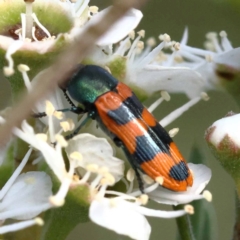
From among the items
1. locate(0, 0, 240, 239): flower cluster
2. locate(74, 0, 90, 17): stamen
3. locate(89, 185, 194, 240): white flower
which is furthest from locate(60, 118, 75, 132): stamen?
locate(74, 0, 90, 17): stamen

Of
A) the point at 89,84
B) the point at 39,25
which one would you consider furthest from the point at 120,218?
the point at 39,25

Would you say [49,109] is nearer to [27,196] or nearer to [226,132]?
[27,196]

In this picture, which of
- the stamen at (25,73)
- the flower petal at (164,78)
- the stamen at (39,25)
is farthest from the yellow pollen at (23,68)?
the flower petal at (164,78)

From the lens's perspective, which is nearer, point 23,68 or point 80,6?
point 23,68

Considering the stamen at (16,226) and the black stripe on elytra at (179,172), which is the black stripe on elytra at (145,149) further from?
the stamen at (16,226)

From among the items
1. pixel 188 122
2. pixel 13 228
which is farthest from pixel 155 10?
pixel 13 228

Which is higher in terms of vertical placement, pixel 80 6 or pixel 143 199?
pixel 80 6
